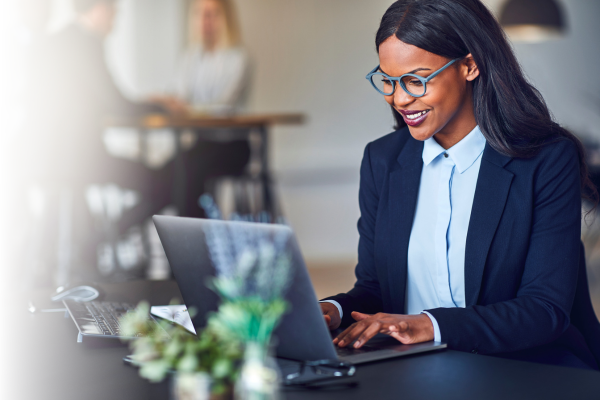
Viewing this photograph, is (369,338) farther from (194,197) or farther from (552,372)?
(194,197)

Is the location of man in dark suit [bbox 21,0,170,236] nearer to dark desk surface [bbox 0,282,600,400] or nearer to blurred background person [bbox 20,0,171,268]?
blurred background person [bbox 20,0,171,268]

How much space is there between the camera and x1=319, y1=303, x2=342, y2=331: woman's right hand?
3.34ft

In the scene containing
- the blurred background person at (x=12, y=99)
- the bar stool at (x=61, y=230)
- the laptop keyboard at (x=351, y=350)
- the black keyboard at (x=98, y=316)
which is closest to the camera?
the laptop keyboard at (x=351, y=350)

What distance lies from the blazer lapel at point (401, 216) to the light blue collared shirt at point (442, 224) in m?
0.02

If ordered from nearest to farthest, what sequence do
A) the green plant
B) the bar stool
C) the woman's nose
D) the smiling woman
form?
1. the green plant
2. the smiling woman
3. the woman's nose
4. the bar stool

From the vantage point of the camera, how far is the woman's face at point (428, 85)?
119 cm

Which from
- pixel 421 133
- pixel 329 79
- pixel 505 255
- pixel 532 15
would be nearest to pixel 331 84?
pixel 329 79

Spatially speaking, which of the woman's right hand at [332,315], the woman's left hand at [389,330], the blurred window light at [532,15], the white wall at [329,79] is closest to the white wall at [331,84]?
the white wall at [329,79]

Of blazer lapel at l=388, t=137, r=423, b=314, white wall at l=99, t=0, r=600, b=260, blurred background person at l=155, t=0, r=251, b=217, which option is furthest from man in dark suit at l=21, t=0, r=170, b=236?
blazer lapel at l=388, t=137, r=423, b=314

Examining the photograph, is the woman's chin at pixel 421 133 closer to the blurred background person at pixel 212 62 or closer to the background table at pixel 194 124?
the background table at pixel 194 124

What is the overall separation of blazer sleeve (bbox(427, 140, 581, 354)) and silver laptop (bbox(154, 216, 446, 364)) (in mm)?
129

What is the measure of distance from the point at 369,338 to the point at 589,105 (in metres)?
5.29

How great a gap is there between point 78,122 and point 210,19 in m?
1.97

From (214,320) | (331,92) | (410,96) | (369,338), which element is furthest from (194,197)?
(214,320)
